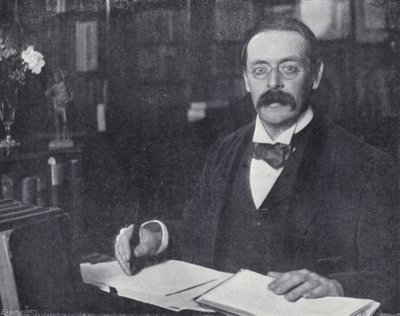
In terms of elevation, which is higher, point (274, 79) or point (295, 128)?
point (274, 79)

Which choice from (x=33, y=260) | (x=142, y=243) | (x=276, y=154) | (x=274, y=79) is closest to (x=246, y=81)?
(x=274, y=79)

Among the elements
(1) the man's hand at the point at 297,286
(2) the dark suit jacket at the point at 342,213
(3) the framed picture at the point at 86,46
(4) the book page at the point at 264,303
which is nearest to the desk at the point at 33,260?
(4) the book page at the point at 264,303

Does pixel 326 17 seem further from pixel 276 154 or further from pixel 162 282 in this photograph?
pixel 162 282

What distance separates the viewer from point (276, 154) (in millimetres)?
1196

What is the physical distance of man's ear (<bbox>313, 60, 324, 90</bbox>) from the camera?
1183 mm

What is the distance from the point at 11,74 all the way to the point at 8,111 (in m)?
0.12

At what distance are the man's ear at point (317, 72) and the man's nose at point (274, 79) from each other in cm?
9

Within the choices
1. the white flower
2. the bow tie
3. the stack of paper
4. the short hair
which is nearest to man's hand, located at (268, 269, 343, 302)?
the stack of paper

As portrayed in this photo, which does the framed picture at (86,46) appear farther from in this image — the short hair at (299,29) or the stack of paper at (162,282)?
the stack of paper at (162,282)

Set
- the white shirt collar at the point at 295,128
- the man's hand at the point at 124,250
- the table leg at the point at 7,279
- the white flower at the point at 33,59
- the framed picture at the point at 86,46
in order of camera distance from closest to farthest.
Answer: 1. the table leg at the point at 7,279
2. the man's hand at the point at 124,250
3. the white shirt collar at the point at 295,128
4. the framed picture at the point at 86,46
5. the white flower at the point at 33,59

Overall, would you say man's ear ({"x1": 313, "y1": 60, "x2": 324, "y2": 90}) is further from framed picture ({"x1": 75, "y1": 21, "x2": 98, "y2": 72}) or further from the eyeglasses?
framed picture ({"x1": 75, "y1": 21, "x2": 98, "y2": 72})

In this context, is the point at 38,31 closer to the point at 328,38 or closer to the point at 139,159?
the point at 139,159

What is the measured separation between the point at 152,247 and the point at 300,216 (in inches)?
14.3

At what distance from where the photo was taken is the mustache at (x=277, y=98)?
117 cm
